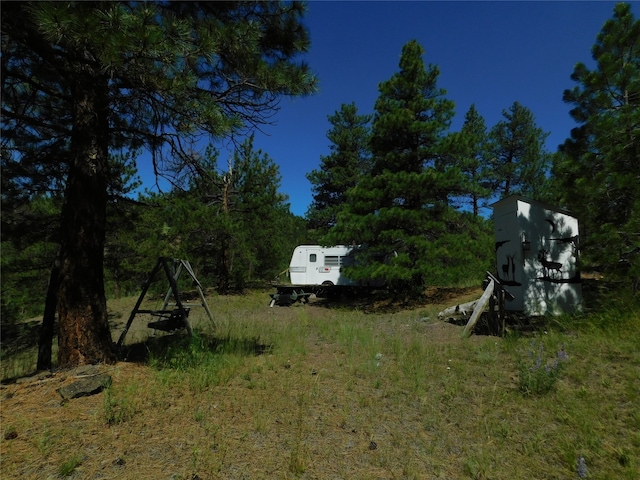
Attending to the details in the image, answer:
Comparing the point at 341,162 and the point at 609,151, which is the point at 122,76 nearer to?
the point at 609,151

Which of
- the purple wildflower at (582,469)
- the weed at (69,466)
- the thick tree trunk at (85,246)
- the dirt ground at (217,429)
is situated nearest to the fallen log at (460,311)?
A: the dirt ground at (217,429)

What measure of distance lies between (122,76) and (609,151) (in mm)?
7900

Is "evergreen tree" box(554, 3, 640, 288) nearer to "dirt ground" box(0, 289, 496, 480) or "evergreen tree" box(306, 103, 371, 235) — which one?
"dirt ground" box(0, 289, 496, 480)

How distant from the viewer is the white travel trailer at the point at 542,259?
26.8ft

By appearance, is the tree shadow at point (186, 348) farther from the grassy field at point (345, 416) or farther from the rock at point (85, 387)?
the rock at point (85, 387)

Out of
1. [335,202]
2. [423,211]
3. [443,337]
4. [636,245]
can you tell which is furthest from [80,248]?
[335,202]

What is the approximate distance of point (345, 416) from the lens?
3.60m

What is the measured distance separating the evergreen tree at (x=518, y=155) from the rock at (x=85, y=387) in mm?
27279

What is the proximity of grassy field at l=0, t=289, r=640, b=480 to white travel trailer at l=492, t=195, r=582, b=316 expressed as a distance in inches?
85.1

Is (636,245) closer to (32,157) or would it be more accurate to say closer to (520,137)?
(32,157)

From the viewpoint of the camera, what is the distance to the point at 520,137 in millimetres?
26594

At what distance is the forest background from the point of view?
19.6 feet

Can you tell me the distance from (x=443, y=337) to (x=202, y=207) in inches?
483

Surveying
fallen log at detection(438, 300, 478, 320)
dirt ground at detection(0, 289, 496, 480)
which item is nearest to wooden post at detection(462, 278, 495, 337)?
fallen log at detection(438, 300, 478, 320)
